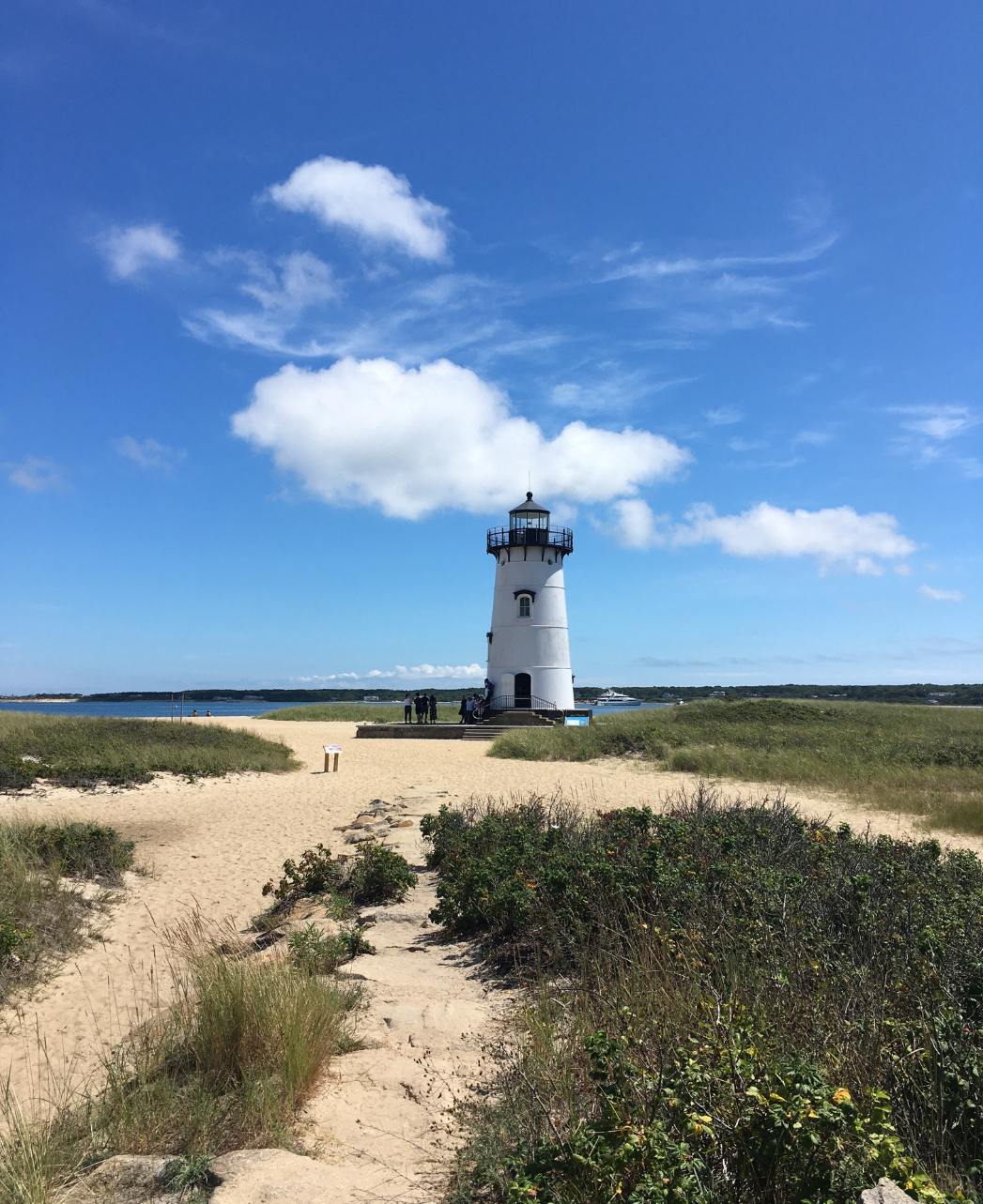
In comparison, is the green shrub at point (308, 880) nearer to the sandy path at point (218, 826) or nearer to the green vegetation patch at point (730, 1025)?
the sandy path at point (218, 826)

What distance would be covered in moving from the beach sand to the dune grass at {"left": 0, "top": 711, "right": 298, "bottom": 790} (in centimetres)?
68

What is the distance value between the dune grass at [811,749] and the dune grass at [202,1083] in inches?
499

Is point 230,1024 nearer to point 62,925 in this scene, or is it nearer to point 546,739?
point 62,925

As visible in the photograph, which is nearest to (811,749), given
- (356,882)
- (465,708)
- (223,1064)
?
(465,708)

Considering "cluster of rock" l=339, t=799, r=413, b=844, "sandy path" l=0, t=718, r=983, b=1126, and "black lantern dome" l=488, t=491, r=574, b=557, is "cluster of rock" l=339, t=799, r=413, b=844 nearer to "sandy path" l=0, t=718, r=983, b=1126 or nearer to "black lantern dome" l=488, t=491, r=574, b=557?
"sandy path" l=0, t=718, r=983, b=1126

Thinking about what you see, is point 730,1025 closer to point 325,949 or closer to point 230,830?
point 325,949

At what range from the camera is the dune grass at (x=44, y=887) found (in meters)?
7.02

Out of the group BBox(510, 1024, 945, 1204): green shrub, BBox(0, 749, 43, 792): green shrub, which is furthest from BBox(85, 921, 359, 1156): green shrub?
BBox(0, 749, 43, 792): green shrub

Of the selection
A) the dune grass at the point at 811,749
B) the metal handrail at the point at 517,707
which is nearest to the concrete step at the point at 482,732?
the dune grass at the point at 811,749

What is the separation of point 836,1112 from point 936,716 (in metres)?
41.7

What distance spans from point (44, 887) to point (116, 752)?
12.8m

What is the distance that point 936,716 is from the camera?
127ft

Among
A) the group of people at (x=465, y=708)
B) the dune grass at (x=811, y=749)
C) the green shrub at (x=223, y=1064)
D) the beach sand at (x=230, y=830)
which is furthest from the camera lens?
the group of people at (x=465, y=708)

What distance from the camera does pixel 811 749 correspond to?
23.8 m
